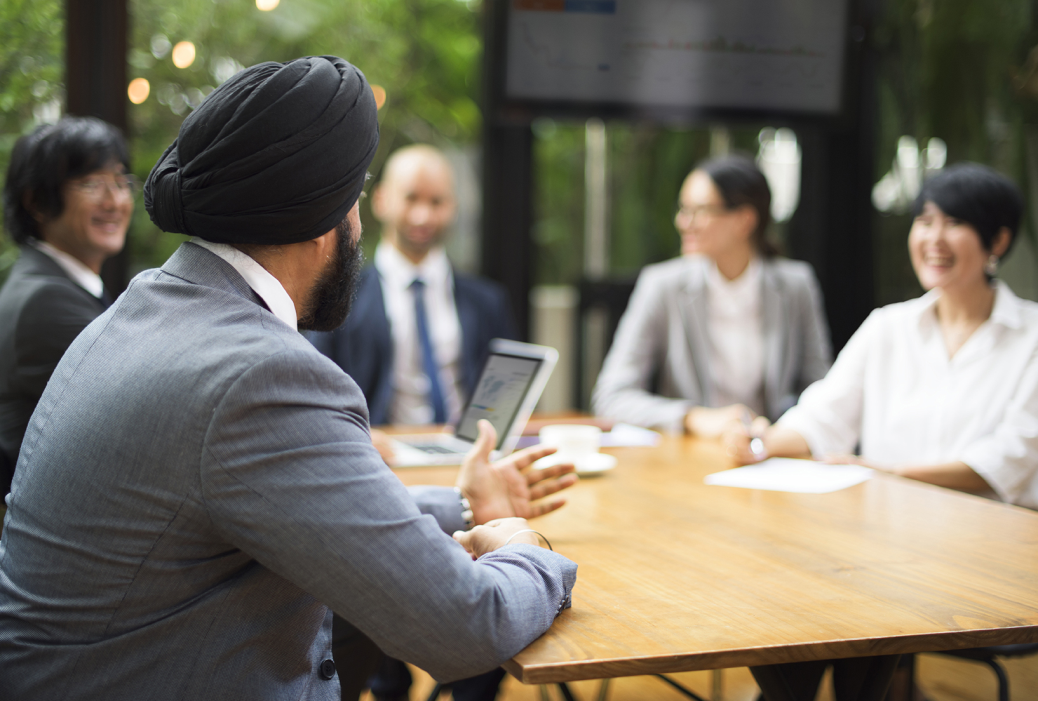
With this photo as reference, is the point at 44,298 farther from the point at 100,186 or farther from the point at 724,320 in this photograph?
the point at 724,320

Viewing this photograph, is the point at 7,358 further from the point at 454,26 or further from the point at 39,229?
the point at 454,26

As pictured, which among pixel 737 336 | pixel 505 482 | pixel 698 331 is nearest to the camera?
pixel 505 482

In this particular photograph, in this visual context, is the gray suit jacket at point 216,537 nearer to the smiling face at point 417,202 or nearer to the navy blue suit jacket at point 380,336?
the navy blue suit jacket at point 380,336

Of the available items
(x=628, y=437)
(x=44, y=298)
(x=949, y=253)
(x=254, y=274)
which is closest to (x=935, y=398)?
(x=949, y=253)

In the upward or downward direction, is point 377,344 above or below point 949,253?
below

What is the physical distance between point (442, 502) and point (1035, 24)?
2884 millimetres

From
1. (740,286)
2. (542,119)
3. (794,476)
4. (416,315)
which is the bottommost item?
(794,476)

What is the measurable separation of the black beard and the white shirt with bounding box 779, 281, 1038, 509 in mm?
1523

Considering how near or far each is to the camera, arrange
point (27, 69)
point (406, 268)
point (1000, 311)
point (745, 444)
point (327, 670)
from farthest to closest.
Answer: point (406, 268) < point (27, 69) < point (1000, 311) < point (745, 444) < point (327, 670)

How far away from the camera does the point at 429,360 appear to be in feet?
11.0

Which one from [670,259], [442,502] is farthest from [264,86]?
[670,259]

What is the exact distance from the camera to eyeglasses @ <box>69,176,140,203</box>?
7.69 feet

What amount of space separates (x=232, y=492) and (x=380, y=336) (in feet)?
7.48

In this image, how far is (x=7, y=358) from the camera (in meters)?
2.03
